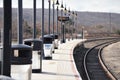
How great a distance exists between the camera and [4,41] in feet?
43.0

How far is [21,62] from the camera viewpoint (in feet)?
50.9

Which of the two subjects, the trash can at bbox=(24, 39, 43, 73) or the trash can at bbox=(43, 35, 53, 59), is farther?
the trash can at bbox=(43, 35, 53, 59)

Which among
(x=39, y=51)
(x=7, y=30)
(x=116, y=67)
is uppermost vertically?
(x=7, y=30)

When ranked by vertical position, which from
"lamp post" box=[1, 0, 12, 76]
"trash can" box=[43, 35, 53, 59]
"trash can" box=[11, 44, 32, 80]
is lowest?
"trash can" box=[43, 35, 53, 59]

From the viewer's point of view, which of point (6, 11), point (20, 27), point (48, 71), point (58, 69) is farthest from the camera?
point (58, 69)

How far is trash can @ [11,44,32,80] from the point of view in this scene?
14.9 m

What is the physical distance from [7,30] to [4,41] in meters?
0.31

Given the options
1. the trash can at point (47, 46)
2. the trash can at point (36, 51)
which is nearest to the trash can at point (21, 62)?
the trash can at point (36, 51)

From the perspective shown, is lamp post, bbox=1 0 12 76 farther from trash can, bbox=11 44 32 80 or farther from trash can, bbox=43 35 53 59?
trash can, bbox=43 35 53 59

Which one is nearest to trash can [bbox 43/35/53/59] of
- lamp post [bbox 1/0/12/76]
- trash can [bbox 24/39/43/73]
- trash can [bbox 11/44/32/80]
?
trash can [bbox 24/39/43/73]

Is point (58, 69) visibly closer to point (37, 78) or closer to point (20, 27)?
point (37, 78)

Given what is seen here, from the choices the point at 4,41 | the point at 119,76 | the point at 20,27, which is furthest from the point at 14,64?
the point at 119,76

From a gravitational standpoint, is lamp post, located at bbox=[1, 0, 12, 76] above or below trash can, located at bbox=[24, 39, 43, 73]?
above

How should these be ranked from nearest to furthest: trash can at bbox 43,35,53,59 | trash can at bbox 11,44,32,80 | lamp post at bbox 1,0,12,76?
lamp post at bbox 1,0,12,76 → trash can at bbox 11,44,32,80 → trash can at bbox 43,35,53,59
